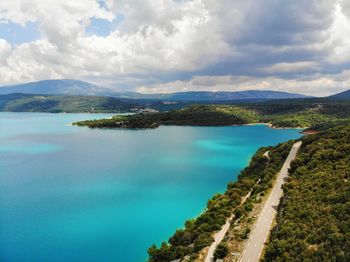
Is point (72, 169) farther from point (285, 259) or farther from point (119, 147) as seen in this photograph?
point (285, 259)

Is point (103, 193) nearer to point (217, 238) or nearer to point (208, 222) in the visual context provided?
point (208, 222)

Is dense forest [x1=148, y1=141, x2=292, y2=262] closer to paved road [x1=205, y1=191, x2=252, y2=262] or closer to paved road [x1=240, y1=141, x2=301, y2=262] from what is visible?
paved road [x1=205, y1=191, x2=252, y2=262]

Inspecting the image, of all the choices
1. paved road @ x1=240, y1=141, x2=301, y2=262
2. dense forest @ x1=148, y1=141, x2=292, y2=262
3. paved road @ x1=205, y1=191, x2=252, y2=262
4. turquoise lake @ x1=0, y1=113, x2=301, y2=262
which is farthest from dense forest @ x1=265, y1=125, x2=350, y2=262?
turquoise lake @ x1=0, y1=113, x2=301, y2=262

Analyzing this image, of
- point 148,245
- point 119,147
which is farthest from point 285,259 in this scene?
point 119,147

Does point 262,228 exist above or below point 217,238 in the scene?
above

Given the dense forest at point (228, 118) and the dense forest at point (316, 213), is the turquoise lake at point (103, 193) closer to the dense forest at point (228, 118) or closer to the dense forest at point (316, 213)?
the dense forest at point (316, 213)

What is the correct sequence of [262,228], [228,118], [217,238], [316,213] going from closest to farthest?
[316,213] < [217,238] < [262,228] < [228,118]

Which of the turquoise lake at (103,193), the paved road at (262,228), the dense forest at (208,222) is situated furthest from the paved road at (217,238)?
the turquoise lake at (103,193)

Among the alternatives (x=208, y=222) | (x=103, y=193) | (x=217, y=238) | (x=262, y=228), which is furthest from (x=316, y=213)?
(x=103, y=193)
